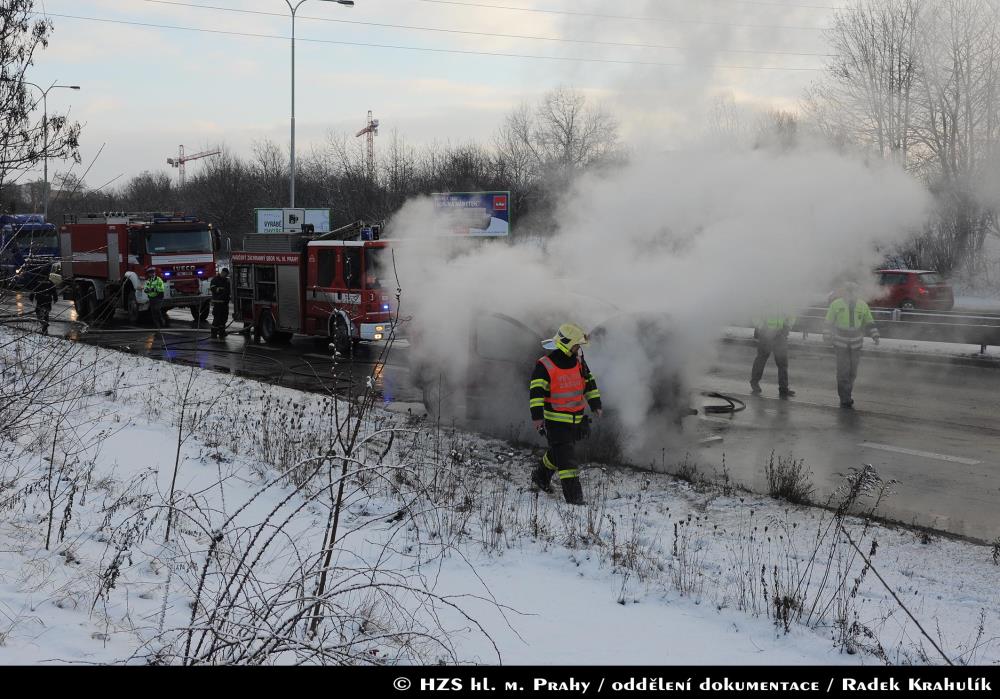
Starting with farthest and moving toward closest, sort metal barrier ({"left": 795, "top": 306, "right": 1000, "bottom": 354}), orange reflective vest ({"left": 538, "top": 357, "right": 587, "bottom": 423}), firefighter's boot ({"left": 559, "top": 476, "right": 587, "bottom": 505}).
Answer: metal barrier ({"left": 795, "top": 306, "right": 1000, "bottom": 354}) < orange reflective vest ({"left": 538, "top": 357, "right": 587, "bottom": 423}) < firefighter's boot ({"left": 559, "top": 476, "right": 587, "bottom": 505})

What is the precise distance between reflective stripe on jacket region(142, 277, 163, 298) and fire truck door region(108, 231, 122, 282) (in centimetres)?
256

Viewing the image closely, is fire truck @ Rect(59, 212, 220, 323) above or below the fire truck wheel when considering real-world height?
above

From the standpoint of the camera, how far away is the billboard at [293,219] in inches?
1211

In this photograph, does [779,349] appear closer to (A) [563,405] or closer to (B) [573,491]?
(A) [563,405]

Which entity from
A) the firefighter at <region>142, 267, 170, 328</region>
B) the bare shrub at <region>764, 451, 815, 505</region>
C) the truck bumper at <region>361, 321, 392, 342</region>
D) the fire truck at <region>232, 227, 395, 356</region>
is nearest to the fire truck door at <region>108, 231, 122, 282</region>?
the firefighter at <region>142, 267, 170, 328</region>

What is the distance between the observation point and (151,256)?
24875 mm

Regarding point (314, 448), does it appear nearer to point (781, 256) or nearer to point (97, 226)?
point (781, 256)

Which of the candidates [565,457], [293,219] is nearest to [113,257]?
[293,219]

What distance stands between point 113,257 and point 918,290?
82.2ft

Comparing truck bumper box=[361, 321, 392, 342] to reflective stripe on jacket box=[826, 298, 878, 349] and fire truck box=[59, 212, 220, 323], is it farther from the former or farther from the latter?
fire truck box=[59, 212, 220, 323]

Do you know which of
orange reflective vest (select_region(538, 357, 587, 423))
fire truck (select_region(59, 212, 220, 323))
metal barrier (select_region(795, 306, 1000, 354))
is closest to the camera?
orange reflective vest (select_region(538, 357, 587, 423))

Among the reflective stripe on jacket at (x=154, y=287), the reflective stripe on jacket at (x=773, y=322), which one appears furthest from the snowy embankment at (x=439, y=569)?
the reflective stripe on jacket at (x=154, y=287)

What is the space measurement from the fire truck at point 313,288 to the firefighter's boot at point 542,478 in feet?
27.6

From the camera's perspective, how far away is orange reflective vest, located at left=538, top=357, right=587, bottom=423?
8.23 m
